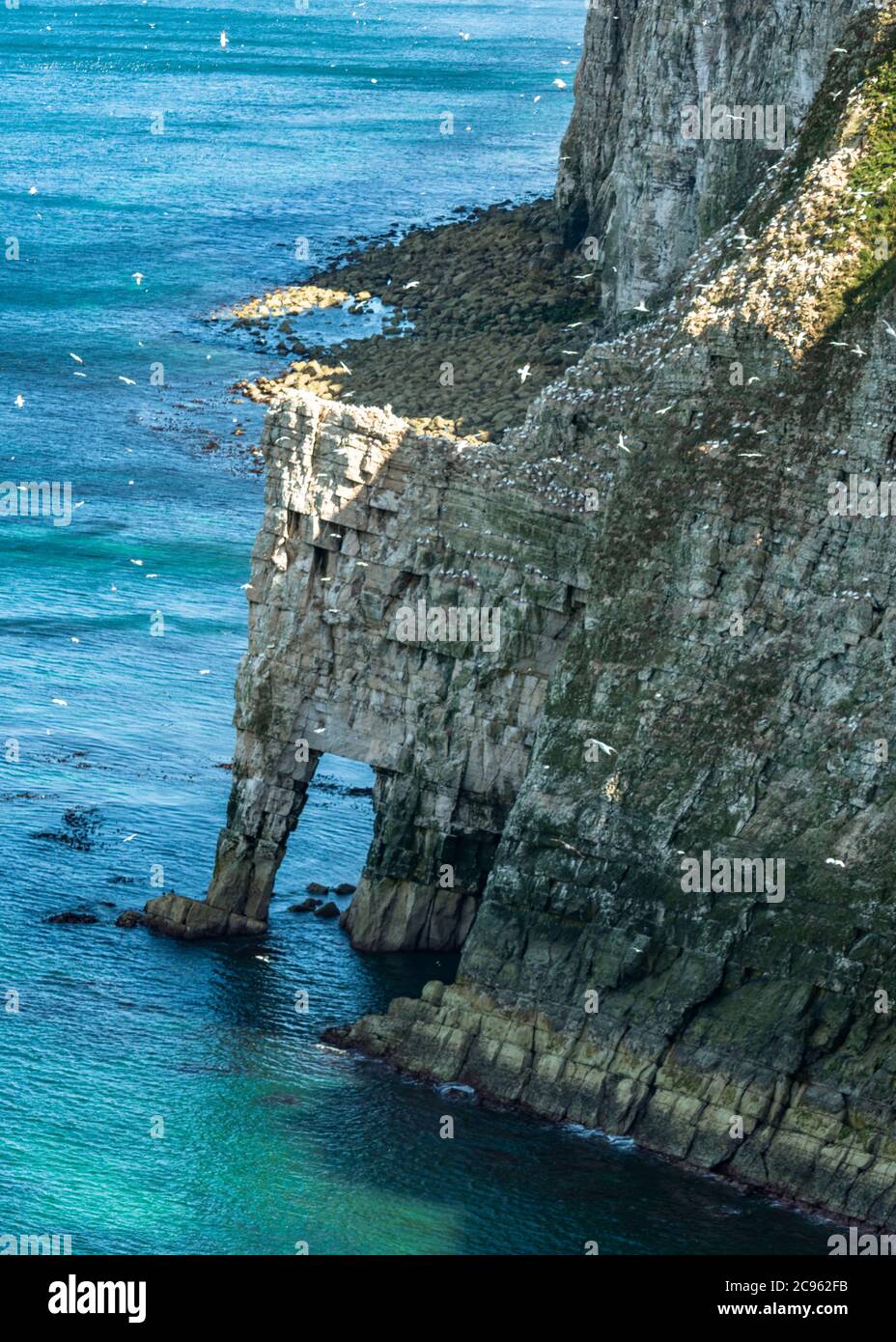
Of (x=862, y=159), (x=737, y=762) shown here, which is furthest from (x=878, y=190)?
(x=737, y=762)

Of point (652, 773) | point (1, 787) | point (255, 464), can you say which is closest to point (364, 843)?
point (1, 787)

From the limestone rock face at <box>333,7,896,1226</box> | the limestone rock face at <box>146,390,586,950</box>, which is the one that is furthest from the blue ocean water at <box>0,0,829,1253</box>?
the limestone rock face at <box>146,390,586,950</box>

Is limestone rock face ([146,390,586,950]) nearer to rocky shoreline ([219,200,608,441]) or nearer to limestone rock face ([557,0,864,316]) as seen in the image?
limestone rock face ([557,0,864,316])

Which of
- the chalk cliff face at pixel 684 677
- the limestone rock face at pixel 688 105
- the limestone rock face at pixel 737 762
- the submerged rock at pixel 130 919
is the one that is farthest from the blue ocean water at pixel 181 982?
the limestone rock face at pixel 688 105
